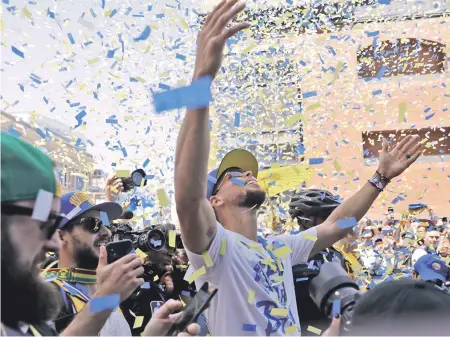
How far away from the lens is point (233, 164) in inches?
122

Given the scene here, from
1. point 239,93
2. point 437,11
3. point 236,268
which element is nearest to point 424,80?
point 437,11

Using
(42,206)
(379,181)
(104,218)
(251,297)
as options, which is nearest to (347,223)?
(379,181)

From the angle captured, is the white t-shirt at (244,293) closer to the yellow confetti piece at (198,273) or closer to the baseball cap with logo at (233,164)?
the yellow confetti piece at (198,273)

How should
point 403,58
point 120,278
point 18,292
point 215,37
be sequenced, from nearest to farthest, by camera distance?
point 18,292 → point 215,37 → point 120,278 → point 403,58

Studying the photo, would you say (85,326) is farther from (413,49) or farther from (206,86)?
(413,49)

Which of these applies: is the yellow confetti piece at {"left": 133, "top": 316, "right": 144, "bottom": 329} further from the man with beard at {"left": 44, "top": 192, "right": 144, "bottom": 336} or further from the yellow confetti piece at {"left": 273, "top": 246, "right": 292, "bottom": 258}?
the yellow confetti piece at {"left": 273, "top": 246, "right": 292, "bottom": 258}

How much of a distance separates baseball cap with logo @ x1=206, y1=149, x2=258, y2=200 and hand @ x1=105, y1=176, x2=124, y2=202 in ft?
3.94

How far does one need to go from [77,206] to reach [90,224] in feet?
0.49

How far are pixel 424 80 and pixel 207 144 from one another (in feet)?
57.9

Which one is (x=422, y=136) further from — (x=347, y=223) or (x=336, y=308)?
(x=336, y=308)

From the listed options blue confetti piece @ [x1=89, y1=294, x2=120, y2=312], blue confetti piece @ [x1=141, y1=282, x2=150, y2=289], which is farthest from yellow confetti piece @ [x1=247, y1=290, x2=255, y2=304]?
blue confetti piece @ [x1=141, y1=282, x2=150, y2=289]

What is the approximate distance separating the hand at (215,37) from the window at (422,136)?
16789 mm

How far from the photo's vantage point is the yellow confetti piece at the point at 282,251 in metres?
2.77

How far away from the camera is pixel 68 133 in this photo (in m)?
3.84
